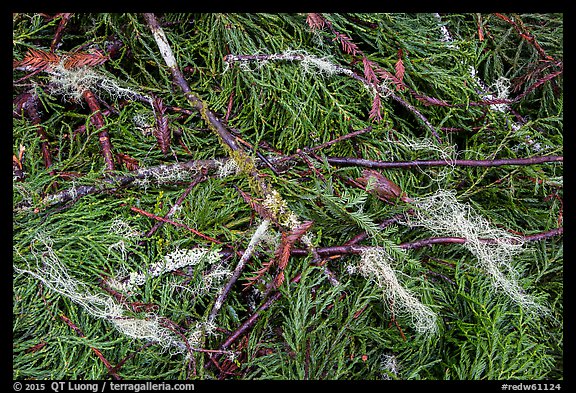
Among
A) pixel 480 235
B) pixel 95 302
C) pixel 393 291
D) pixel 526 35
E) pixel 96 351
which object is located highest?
pixel 526 35

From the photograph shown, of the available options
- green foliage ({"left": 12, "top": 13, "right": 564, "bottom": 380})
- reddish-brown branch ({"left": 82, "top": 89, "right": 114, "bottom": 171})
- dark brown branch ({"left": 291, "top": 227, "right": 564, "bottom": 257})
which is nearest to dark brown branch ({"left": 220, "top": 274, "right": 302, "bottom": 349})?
green foliage ({"left": 12, "top": 13, "right": 564, "bottom": 380})

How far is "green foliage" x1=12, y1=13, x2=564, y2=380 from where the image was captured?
166 cm

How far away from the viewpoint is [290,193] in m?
1.79

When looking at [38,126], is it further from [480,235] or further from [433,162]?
[480,235]

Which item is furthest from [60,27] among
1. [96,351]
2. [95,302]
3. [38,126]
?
[96,351]

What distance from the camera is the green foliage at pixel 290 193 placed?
166cm

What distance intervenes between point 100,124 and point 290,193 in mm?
871

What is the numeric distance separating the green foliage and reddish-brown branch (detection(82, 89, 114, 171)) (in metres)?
0.04

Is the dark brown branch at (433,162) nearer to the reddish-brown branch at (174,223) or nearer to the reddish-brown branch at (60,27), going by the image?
the reddish-brown branch at (174,223)

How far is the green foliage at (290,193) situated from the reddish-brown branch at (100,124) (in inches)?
1.6

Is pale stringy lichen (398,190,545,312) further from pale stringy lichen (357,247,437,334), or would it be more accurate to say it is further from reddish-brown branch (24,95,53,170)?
reddish-brown branch (24,95,53,170)

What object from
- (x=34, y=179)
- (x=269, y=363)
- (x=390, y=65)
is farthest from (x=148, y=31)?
(x=269, y=363)

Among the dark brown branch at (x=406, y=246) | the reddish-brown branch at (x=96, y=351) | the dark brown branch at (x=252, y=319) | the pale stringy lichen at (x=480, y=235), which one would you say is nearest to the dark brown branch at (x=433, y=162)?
the pale stringy lichen at (x=480, y=235)

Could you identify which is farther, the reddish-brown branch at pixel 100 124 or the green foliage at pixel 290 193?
the reddish-brown branch at pixel 100 124
